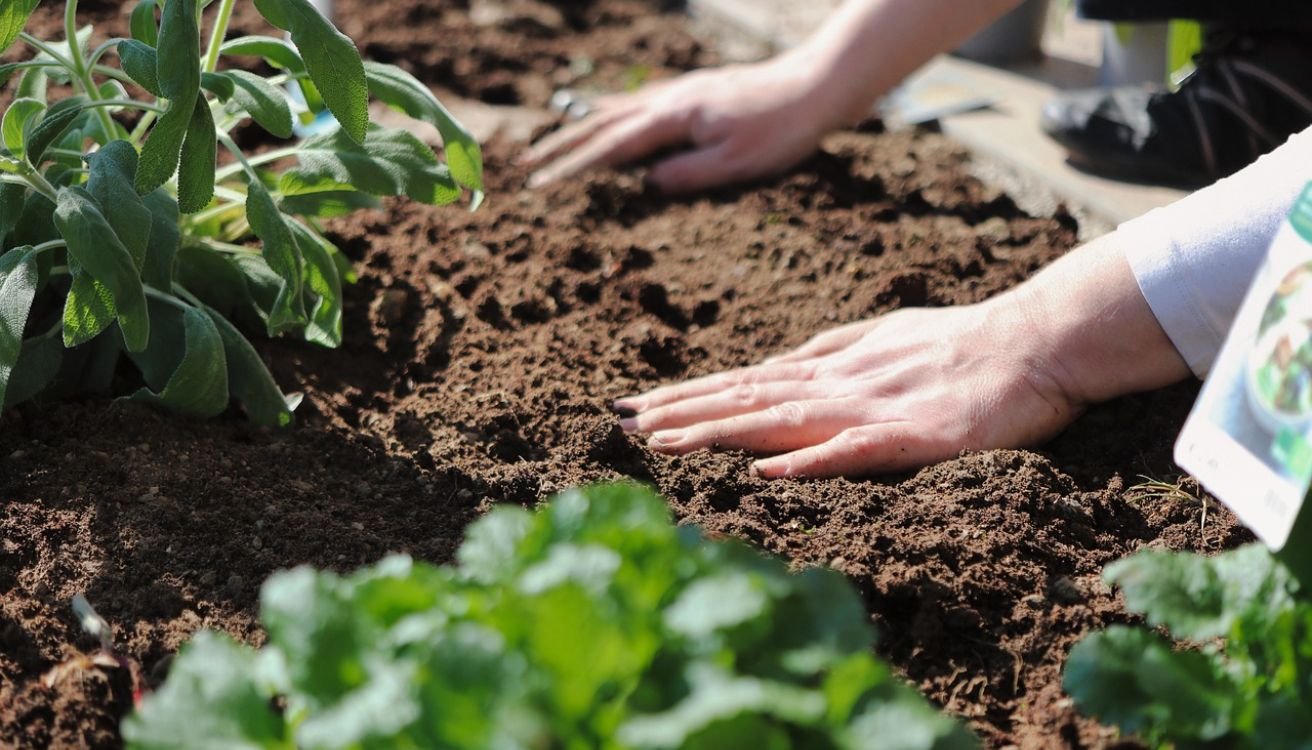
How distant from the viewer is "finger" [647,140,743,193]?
3051mm

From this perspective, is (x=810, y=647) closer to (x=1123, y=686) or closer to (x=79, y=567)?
(x=1123, y=686)

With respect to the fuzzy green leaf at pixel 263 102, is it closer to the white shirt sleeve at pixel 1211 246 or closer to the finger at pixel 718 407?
the finger at pixel 718 407

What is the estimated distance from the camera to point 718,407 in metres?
2.02

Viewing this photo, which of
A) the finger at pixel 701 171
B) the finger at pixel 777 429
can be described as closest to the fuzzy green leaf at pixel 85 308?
the finger at pixel 777 429

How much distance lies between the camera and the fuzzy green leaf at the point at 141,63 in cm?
165

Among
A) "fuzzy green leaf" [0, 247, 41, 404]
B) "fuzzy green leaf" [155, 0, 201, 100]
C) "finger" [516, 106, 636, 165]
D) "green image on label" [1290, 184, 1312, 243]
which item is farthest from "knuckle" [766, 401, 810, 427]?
"finger" [516, 106, 636, 165]

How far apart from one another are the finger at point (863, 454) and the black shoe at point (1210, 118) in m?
1.49

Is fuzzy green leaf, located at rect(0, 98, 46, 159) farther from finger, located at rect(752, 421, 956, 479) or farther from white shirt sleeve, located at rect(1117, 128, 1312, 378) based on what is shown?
white shirt sleeve, located at rect(1117, 128, 1312, 378)

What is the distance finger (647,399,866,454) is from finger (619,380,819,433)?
5 cm

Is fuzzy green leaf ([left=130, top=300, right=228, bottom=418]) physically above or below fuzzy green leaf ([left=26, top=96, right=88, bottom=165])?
below

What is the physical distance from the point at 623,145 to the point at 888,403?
141 cm

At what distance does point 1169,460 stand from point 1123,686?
2.62ft

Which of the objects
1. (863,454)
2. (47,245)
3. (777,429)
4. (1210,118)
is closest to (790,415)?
(777,429)

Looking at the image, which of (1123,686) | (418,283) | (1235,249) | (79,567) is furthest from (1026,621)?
(418,283)
